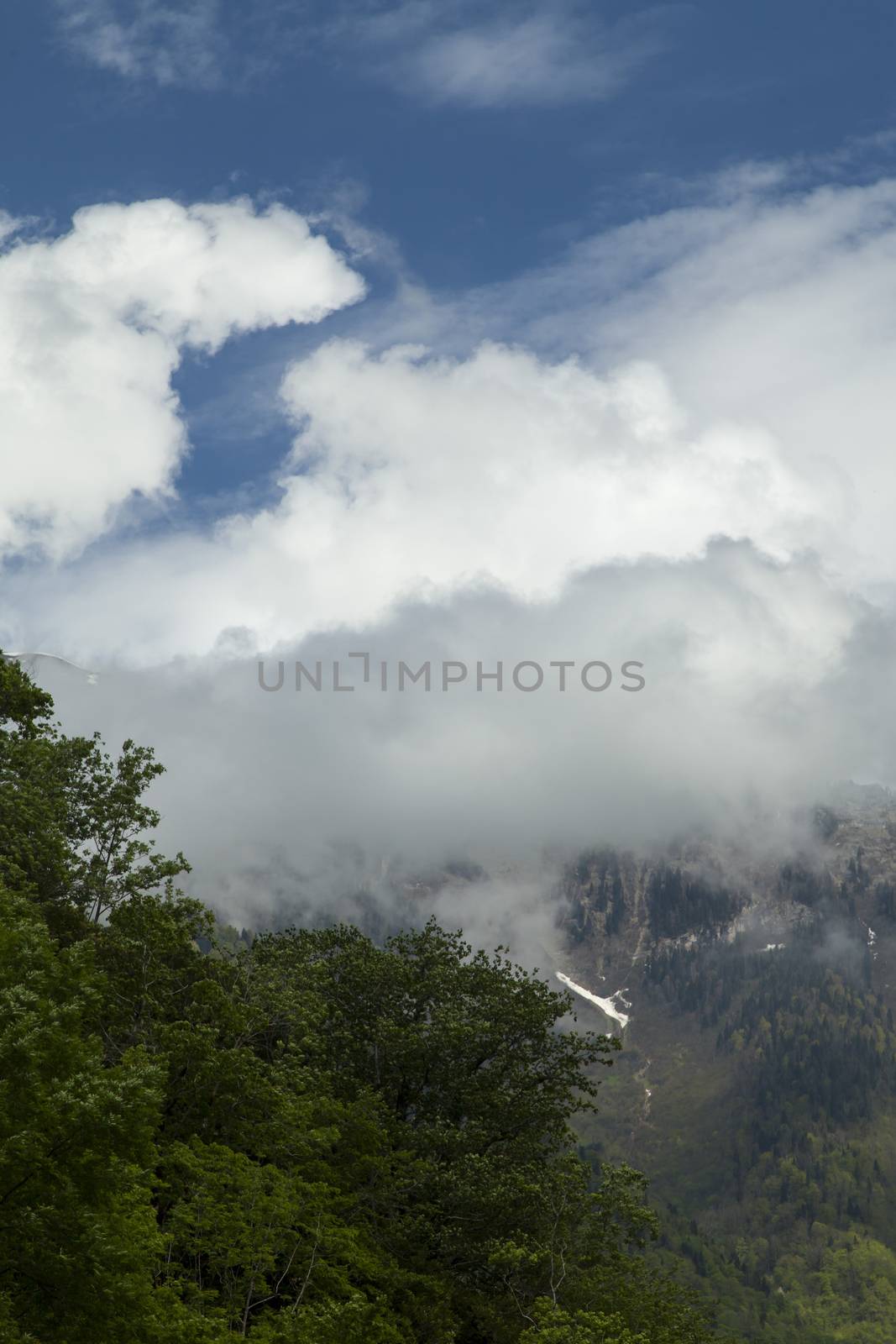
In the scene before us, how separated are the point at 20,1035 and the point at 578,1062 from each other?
4298cm

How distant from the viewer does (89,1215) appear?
2616cm

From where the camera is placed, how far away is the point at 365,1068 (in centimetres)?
6159

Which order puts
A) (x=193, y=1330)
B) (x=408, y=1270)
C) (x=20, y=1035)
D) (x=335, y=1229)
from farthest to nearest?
(x=408, y=1270), (x=335, y=1229), (x=193, y=1330), (x=20, y=1035)

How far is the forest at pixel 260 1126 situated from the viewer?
26.5m

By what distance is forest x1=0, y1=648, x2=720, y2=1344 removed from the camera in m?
26.5

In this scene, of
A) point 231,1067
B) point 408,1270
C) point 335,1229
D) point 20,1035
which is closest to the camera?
point 20,1035

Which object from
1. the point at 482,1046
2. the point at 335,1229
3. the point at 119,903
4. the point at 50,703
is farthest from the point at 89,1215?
the point at 482,1046

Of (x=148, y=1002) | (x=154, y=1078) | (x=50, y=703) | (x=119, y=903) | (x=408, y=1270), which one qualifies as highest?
(x=50, y=703)

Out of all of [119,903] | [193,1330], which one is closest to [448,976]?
[119,903]

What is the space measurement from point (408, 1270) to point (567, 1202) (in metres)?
8.25

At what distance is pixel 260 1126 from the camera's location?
47.1 metres

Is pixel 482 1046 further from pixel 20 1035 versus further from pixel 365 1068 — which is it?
pixel 20 1035

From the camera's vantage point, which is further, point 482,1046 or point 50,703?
point 482,1046

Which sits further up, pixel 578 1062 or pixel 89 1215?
pixel 578 1062
